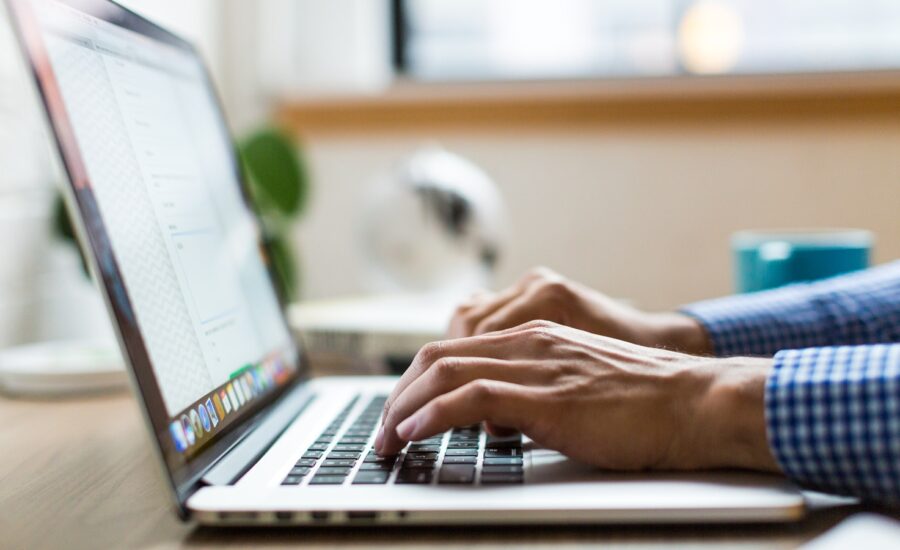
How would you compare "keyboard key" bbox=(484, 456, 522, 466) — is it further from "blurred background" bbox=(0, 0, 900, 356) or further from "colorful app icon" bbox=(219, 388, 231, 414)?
"blurred background" bbox=(0, 0, 900, 356)

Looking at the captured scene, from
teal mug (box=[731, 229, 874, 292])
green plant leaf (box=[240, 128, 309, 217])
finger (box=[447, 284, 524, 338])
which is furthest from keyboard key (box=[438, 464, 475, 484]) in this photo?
green plant leaf (box=[240, 128, 309, 217])

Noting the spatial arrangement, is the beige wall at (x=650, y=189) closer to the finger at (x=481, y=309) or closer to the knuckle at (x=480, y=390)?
the finger at (x=481, y=309)

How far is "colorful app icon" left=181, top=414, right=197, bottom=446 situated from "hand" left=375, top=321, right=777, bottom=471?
0.10 metres

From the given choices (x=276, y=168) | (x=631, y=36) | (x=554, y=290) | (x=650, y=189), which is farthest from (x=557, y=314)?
(x=631, y=36)

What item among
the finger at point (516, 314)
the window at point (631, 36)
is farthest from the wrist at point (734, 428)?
the window at point (631, 36)

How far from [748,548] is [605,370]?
13 cm

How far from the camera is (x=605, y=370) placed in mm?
493

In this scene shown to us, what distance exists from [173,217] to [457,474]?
0.26m

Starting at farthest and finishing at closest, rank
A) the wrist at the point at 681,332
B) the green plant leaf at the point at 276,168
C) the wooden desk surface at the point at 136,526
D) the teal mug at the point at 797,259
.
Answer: the green plant leaf at the point at 276,168 < the teal mug at the point at 797,259 < the wrist at the point at 681,332 < the wooden desk surface at the point at 136,526

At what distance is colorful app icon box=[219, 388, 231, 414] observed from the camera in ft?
1.81

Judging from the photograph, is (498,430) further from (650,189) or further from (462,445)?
(650,189)

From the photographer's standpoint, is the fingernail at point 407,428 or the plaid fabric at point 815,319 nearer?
the fingernail at point 407,428

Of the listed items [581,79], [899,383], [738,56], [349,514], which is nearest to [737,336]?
[899,383]

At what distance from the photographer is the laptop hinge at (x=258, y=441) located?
47 cm
